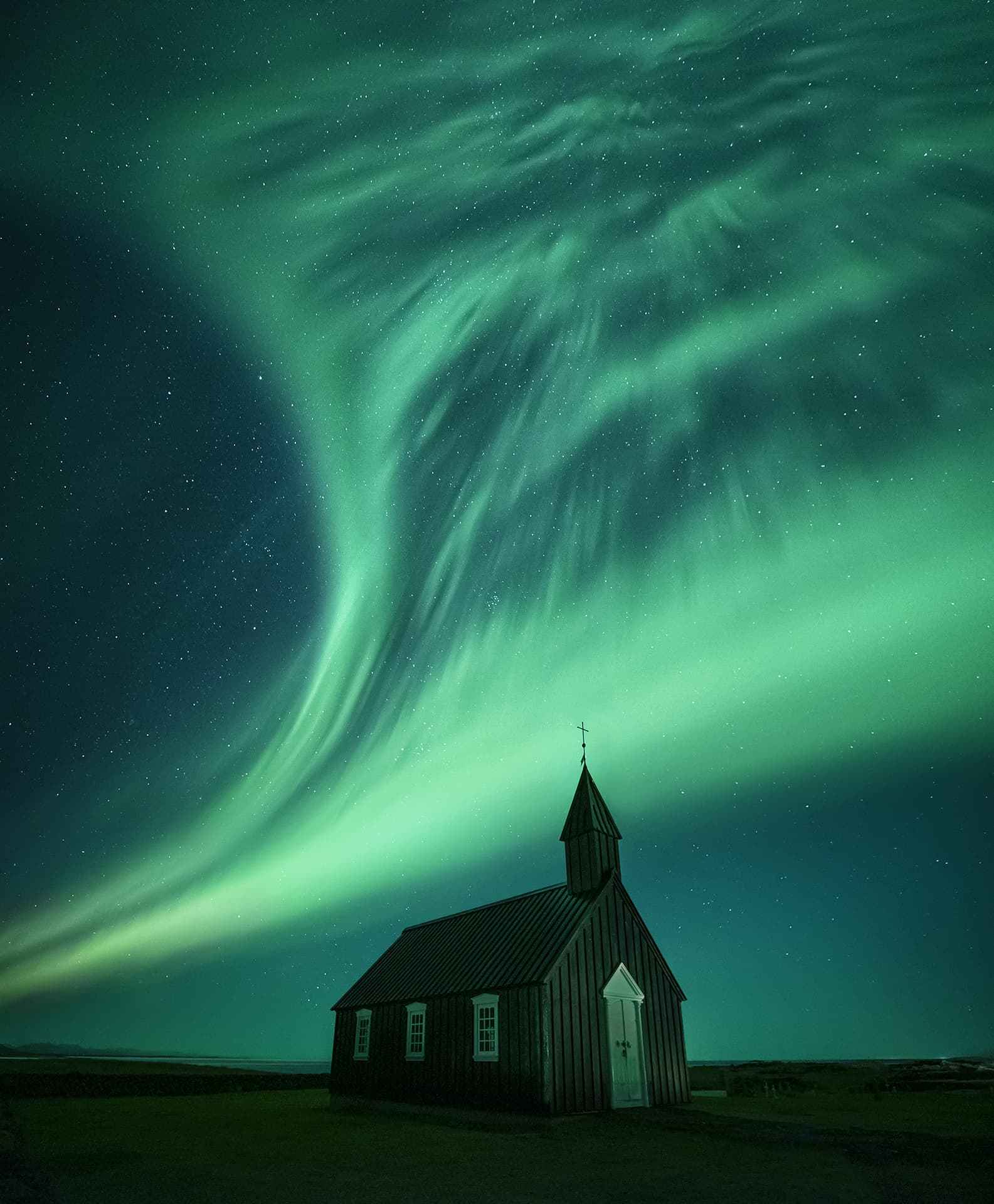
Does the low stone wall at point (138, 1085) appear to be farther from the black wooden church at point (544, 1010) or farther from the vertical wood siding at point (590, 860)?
the vertical wood siding at point (590, 860)

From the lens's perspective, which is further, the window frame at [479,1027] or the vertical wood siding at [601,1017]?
the window frame at [479,1027]

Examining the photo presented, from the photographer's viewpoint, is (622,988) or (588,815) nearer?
(622,988)

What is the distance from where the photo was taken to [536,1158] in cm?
1366

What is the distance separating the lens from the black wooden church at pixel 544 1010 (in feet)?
65.6

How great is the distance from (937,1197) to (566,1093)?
11626mm

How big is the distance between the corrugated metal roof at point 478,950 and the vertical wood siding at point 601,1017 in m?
0.71

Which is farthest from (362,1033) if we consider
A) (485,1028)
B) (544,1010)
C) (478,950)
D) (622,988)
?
(544,1010)

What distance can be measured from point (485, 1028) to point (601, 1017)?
11.1 feet

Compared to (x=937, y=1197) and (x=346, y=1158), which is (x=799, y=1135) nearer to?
(x=937, y=1197)

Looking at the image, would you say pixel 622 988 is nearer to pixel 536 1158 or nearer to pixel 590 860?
pixel 590 860

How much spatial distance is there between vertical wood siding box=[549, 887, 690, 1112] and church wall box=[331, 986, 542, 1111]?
0.67 meters

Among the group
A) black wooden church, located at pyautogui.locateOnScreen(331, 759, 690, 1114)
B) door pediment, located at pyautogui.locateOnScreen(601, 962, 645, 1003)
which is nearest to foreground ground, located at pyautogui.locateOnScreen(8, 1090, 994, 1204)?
black wooden church, located at pyautogui.locateOnScreen(331, 759, 690, 1114)

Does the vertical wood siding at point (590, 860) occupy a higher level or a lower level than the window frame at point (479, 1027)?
higher

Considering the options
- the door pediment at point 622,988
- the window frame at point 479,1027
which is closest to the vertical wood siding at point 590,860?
the door pediment at point 622,988
